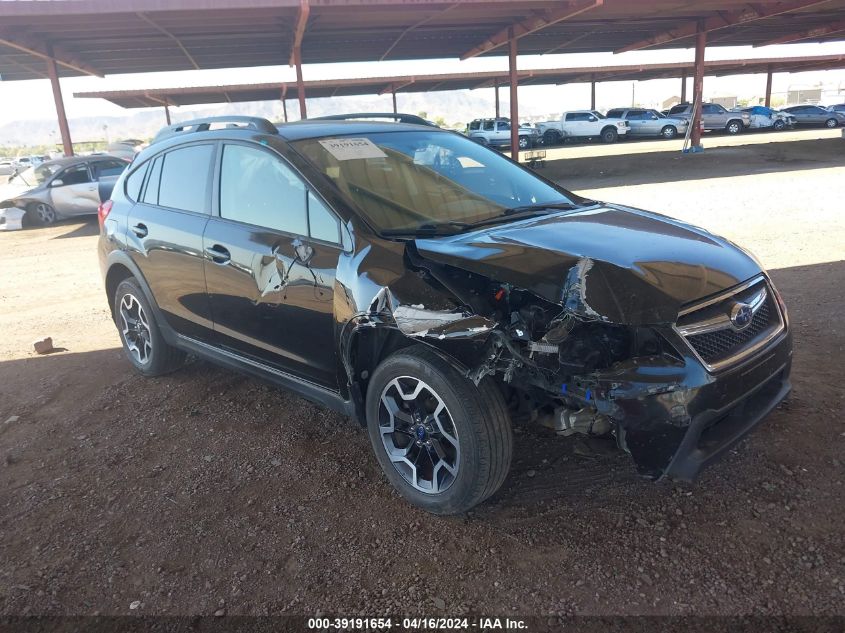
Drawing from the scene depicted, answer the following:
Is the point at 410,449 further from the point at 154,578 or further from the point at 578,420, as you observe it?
the point at 154,578

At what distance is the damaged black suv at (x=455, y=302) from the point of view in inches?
98.4

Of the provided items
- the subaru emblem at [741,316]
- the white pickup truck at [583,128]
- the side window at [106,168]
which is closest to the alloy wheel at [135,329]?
the subaru emblem at [741,316]

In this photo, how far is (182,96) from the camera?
107 feet

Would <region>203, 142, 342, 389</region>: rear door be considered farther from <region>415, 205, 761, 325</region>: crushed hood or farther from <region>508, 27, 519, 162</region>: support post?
<region>508, 27, 519, 162</region>: support post

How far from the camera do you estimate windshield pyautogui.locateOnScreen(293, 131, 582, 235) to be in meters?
3.29

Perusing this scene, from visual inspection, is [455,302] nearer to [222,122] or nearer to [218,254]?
[218,254]

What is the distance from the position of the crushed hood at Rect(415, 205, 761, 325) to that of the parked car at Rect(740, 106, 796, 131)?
37.2m

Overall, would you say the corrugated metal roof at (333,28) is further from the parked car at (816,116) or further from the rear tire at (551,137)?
the parked car at (816,116)

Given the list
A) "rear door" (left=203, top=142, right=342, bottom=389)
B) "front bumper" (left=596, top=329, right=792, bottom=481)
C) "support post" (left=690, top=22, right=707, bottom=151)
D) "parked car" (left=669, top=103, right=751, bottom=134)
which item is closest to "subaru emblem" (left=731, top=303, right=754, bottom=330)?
"front bumper" (left=596, top=329, right=792, bottom=481)

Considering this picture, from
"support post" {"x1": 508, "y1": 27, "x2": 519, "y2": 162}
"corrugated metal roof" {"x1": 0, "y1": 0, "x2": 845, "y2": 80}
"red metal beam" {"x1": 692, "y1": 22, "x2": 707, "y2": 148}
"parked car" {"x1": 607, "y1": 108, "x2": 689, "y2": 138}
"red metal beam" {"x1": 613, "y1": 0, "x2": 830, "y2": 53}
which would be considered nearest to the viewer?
"corrugated metal roof" {"x1": 0, "y1": 0, "x2": 845, "y2": 80}

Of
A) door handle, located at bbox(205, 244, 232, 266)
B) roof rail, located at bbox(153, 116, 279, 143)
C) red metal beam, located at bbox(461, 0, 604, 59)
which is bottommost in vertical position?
door handle, located at bbox(205, 244, 232, 266)

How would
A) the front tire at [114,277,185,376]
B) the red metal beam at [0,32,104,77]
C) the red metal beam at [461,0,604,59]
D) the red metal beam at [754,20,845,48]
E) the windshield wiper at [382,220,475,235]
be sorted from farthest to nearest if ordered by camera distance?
the red metal beam at [754,20,845,48] → the red metal beam at [461,0,604,59] → the red metal beam at [0,32,104,77] → the front tire at [114,277,185,376] → the windshield wiper at [382,220,475,235]

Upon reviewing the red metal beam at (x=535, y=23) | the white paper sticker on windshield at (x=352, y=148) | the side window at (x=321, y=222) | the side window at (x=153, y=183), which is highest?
the red metal beam at (x=535, y=23)

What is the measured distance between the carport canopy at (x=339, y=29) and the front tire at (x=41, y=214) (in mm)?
4030
